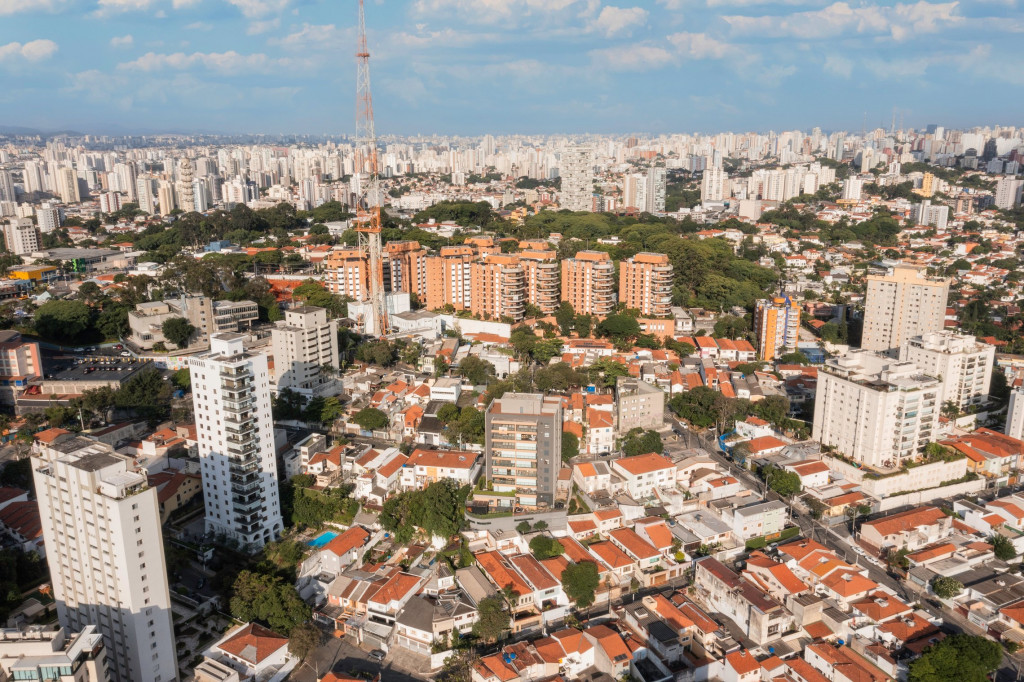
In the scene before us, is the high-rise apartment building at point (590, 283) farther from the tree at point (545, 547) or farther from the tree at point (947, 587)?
the tree at point (947, 587)

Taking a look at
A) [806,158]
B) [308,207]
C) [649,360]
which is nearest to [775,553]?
[649,360]

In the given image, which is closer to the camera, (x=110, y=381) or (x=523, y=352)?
(x=110, y=381)

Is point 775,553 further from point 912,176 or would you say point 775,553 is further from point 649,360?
point 912,176

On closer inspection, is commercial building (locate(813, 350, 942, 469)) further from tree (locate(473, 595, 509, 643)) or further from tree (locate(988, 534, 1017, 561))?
tree (locate(473, 595, 509, 643))

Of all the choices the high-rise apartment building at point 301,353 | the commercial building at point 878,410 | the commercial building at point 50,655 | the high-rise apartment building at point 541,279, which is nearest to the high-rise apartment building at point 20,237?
the high-rise apartment building at point 301,353

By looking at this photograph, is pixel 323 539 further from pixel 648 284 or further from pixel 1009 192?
pixel 1009 192

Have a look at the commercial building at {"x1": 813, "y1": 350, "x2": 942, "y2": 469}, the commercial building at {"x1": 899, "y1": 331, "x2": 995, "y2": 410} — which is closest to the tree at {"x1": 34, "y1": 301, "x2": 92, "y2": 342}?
the commercial building at {"x1": 813, "y1": 350, "x2": 942, "y2": 469}
